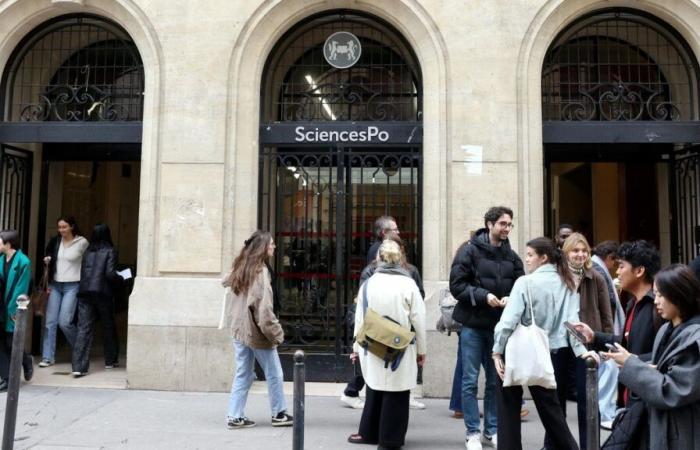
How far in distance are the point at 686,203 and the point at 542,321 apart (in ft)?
16.9

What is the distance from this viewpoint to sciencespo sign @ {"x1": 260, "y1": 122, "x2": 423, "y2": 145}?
24.7 feet

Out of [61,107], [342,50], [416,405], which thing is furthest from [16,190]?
[416,405]

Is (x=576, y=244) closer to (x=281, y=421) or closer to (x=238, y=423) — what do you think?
(x=281, y=421)

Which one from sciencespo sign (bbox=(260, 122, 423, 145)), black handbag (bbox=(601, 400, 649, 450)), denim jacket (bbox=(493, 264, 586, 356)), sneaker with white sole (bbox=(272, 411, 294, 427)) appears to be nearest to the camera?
black handbag (bbox=(601, 400, 649, 450))

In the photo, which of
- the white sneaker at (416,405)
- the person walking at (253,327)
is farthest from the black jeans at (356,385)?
the person walking at (253,327)

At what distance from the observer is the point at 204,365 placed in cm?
714

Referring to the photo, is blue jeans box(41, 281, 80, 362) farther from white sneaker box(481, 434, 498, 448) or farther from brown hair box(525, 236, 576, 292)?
brown hair box(525, 236, 576, 292)

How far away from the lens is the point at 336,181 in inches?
301

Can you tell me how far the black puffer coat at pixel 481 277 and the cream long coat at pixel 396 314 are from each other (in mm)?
440

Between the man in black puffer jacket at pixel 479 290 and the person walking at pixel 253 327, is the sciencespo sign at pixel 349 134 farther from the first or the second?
the man in black puffer jacket at pixel 479 290

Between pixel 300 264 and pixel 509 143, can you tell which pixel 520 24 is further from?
pixel 300 264

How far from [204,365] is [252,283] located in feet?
7.27

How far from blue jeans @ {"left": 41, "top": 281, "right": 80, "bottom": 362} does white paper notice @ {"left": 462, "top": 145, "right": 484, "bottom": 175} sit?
5752 mm

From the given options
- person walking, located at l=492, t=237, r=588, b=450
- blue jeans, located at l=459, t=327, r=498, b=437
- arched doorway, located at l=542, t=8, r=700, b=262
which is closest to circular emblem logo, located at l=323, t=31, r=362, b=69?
arched doorway, located at l=542, t=8, r=700, b=262
